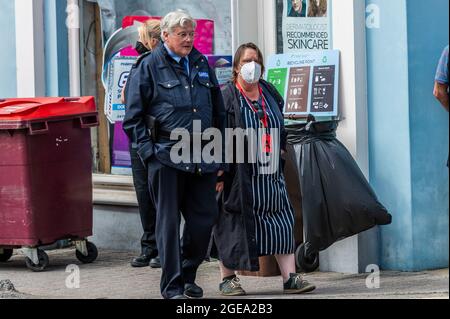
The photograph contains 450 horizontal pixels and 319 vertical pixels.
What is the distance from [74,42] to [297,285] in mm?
4119

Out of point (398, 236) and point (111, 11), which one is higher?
point (111, 11)

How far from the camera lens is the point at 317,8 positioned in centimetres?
979

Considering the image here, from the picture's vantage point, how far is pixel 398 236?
916 cm

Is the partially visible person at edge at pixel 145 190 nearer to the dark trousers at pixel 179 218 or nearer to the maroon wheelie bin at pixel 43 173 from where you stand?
the maroon wheelie bin at pixel 43 173

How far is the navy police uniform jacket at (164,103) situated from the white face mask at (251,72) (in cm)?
35

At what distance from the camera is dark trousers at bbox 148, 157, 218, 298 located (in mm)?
8164

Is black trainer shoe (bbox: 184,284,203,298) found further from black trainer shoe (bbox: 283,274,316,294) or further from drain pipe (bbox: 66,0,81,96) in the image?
drain pipe (bbox: 66,0,81,96)

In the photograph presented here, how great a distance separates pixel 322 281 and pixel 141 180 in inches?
67.5

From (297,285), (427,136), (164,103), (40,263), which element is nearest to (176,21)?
(164,103)

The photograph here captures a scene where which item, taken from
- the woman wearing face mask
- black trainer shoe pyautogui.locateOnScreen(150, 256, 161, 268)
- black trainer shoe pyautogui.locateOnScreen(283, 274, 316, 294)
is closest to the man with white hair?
the woman wearing face mask

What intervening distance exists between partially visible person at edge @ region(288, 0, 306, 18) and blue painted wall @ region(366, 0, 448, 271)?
0.80 meters

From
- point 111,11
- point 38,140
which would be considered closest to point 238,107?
point 38,140
